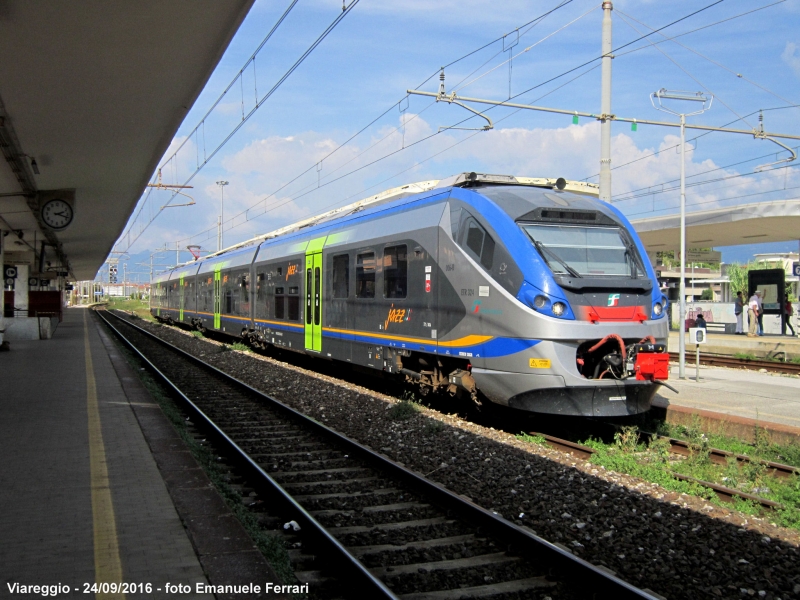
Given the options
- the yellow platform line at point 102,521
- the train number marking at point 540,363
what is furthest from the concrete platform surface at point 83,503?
the train number marking at point 540,363

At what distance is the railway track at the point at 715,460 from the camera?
6.48 metres

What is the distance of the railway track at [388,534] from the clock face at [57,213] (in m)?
10.1

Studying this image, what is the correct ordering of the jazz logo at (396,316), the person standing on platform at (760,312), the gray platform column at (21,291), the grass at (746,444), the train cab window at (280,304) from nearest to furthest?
the grass at (746,444)
the jazz logo at (396,316)
the train cab window at (280,304)
the person standing on platform at (760,312)
the gray platform column at (21,291)

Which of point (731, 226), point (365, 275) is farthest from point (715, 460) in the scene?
point (731, 226)

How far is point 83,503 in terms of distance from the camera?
580cm

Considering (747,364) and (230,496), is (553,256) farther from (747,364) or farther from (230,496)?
(747,364)

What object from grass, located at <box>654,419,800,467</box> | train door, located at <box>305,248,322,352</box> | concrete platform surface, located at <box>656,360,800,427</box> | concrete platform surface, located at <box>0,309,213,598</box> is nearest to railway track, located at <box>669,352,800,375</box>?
concrete platform surface, located at <box>656,360,800,427</box>

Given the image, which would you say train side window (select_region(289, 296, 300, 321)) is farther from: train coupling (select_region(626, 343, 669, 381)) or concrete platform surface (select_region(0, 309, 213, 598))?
train coupling (select_region(626, 343, 669, 381))

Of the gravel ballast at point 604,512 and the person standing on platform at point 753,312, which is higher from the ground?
the person standing on platform at point 753,312

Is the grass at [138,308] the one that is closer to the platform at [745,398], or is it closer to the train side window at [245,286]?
the train side window at [245,286]

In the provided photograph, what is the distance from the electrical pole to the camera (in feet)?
42.2

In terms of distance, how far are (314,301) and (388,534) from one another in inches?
389

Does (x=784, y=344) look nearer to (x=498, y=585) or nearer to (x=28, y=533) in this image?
(x=498, y=585)

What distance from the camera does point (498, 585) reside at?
4551mm
